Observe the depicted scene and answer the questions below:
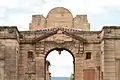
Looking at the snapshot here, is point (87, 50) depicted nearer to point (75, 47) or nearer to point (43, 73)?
point (75, 47)

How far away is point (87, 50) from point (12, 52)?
526 cm

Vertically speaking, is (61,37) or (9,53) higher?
(61,37)

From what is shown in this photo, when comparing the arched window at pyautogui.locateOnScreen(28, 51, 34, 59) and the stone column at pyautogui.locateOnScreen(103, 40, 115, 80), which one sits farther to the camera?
the arched window at pyautogui.locateOnScreen(28, 51, 34, 59)

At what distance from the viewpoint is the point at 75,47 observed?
29.3 m

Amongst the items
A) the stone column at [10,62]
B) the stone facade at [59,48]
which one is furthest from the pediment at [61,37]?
the stone column at [10,62]

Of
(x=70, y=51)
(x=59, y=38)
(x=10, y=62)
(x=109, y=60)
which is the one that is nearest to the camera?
(x=109, y=60)

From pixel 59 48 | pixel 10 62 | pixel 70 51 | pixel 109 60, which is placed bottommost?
pixel 10 62

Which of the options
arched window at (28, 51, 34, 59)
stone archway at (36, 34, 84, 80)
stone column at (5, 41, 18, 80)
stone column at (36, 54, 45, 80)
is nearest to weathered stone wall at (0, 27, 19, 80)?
stone column at (5, 41, 18, 80)

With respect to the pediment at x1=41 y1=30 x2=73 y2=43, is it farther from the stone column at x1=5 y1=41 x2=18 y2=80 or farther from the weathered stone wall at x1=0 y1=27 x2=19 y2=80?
the stone column at x1=5 y1=41 x2=18 y2=80

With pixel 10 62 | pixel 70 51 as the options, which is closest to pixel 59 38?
pixel 70 51

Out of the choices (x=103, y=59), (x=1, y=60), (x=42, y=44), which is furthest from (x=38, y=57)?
(x=103, y=59)

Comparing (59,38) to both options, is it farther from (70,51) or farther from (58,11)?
(58,11)

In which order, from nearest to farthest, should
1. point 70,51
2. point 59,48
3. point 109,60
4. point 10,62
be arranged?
point 109,60 → point 10,62 → point 70,51 → point 59,48

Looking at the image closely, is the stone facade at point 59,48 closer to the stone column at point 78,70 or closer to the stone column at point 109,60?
the stone column at point 78,70
